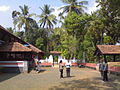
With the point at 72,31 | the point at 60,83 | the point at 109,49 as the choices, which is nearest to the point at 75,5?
the point at 72,31

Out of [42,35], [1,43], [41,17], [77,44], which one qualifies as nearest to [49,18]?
[41,17]

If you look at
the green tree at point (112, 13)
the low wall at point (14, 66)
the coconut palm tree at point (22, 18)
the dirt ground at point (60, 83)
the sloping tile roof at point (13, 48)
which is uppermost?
the coconut palm tree at point (22, 18)

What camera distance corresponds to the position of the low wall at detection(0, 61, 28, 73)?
22.3m

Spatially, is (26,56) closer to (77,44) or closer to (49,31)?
(77,44)

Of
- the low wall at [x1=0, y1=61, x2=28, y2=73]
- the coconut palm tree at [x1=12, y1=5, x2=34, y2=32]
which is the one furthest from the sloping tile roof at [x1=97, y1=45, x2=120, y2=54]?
the coconut palm tree at [x1=12, y1=5, x2=34, y2=32]

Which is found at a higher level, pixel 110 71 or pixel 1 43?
pixel 1 43

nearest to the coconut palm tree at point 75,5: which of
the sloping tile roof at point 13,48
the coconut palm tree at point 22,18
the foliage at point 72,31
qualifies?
the foliage at point 72,31

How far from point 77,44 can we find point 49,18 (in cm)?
1387

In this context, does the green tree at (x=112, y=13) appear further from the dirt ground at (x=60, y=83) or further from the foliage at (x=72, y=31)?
the dirt ground at (x=60, y=83)

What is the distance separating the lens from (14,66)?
2266cm

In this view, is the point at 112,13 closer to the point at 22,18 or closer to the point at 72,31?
the point at 72,31

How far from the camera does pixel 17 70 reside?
22.4 m

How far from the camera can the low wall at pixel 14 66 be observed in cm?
2227

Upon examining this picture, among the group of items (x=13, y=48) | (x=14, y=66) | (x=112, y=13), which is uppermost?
(x=112, y=13)
